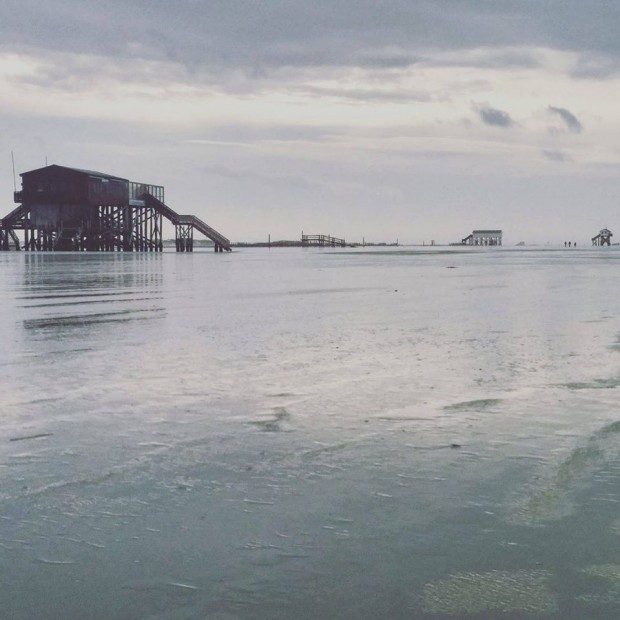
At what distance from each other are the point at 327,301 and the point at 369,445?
15368 mm

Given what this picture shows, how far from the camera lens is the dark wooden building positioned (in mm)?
97125

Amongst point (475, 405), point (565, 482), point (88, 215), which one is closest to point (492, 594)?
point (565, 482)

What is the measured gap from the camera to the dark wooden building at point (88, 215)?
3824 inches

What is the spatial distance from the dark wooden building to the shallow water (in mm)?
89602

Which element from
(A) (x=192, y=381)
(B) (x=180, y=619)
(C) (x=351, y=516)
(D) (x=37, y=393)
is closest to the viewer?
(B) (x=180, y=619)

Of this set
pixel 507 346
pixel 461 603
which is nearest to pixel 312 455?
pixel 461 603

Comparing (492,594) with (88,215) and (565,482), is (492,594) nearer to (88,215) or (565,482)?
(565,482)

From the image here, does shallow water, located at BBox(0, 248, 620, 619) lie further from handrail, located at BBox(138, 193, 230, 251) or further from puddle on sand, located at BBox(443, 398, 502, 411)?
handrail, located at BBox(138, 193, 230, 251)

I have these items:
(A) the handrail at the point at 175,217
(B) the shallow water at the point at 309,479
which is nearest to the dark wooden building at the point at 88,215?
(A) the handrail at the point at 175,217

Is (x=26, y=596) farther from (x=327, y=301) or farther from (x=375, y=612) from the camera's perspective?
(x=327, y=301)

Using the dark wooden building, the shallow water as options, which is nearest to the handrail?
the dark wooden building

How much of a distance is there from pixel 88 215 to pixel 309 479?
330 ft

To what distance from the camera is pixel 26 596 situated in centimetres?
366

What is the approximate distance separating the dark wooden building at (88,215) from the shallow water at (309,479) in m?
89.6
